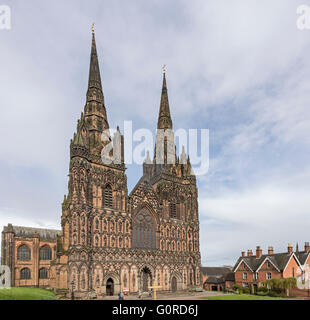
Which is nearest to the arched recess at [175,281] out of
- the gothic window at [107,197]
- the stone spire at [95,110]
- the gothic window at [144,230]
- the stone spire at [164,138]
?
the gothic window at [144,230]

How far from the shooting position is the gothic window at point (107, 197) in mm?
43822

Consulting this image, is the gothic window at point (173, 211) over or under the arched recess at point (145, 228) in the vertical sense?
over

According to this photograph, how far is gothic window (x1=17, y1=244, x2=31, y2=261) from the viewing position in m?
58.9

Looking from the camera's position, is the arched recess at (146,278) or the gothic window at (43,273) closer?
the arched recess at (146,278)

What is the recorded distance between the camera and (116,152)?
47688 millimetres

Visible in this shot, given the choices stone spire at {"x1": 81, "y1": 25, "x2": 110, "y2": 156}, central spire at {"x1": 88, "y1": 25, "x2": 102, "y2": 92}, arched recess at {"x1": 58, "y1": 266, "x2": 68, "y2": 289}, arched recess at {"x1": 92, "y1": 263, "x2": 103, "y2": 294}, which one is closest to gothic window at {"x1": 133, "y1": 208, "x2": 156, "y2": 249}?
arched recess at {"x1": 92, "y1": 263, "x2": 103, "y2": 294}

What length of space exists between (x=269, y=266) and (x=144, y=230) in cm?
2147

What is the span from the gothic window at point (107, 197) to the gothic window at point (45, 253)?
91.7 feet

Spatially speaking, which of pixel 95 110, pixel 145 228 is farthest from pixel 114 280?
pixel 95 110

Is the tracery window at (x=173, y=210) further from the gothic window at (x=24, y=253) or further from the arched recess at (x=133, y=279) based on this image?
the gothic window at (x=24, y=253)

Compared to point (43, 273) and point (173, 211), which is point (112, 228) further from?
point (43, 273)

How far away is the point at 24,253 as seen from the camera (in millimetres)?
59688
